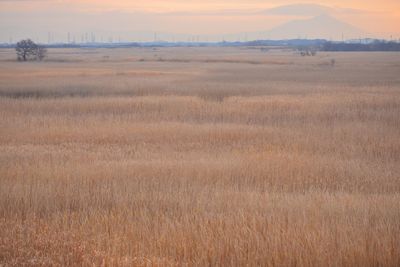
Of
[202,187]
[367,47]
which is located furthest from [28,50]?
[367,47]

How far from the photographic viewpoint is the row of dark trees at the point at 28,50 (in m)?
74.4

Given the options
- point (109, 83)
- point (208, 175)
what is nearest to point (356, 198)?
point (208, 175)

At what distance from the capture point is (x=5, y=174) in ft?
36.0

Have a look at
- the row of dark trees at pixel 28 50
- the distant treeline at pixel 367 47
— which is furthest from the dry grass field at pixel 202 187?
the distant treeline at pixel 367 47

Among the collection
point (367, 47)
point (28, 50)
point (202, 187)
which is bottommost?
point (202, 187)

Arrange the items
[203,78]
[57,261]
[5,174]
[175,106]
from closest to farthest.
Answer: [57,261], [5,174], [175,106], [203,78]

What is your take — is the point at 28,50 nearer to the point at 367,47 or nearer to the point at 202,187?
the point at 202,187

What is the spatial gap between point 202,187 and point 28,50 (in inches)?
2775

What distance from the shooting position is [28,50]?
74.6 metres

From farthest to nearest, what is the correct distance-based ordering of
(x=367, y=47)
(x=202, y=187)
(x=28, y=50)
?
1. (x=367, y=47)
2. (x=28, y=50)
3. (x=202, y=187)

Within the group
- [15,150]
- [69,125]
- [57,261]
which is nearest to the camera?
[57,261]

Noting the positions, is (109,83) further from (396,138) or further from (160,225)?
(160,225)

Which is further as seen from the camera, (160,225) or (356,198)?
(356,198)

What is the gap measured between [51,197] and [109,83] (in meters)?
26.7
